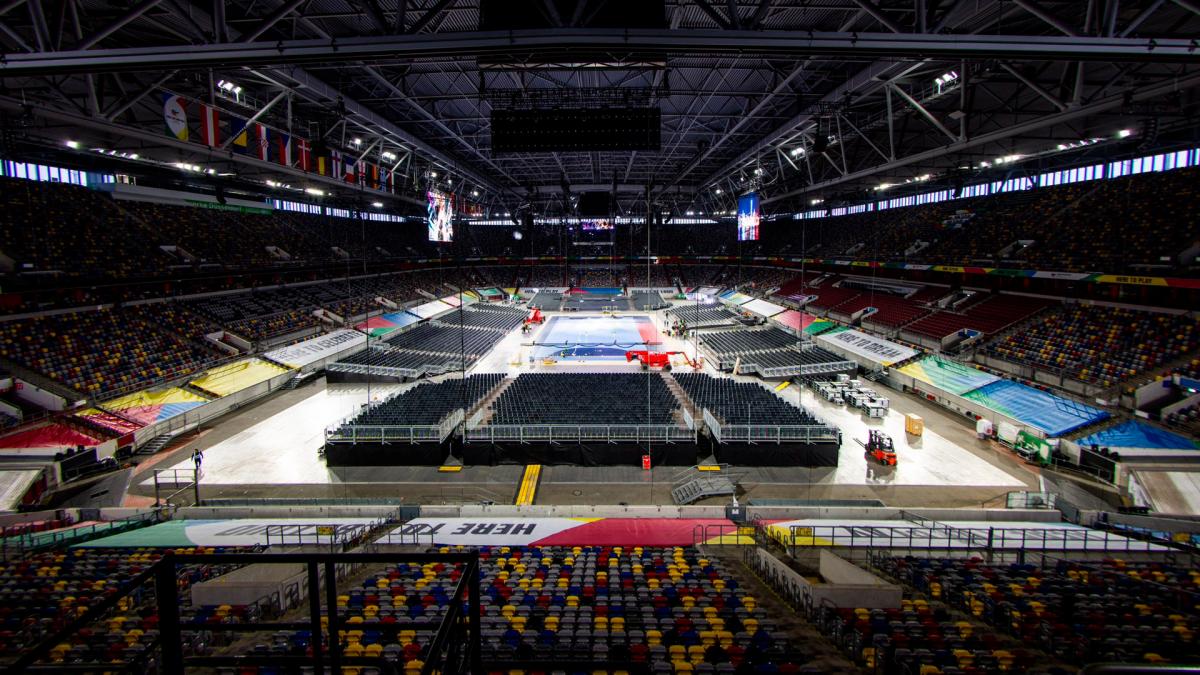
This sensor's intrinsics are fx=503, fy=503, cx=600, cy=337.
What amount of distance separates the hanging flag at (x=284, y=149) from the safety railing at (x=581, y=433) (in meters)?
12.2

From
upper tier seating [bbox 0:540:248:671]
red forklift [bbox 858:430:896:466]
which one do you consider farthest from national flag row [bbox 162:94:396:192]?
red forklift [bbox 858:430:896:466]

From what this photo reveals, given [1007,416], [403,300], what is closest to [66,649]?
[1007,416]

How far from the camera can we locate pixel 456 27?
1362cm

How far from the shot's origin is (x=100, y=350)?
20562 millimetres

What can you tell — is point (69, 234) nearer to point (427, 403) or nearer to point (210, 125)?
point (210, 125)

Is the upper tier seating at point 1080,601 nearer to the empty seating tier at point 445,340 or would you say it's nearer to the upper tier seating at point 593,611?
the upper tier seating at point 593,611

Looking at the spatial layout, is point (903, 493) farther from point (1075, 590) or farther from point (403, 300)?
point (403, 300)

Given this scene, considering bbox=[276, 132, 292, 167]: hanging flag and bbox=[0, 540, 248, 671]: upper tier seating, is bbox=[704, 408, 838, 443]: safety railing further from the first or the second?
bbox=[276, 132, 292, 167]: hanging flag

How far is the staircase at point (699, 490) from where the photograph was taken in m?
13.5

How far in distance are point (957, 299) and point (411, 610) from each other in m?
32.6

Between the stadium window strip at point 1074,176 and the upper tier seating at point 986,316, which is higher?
the stadium window strip at point 1074,176

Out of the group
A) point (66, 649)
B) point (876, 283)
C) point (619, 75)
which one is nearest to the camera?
point (66, 649)

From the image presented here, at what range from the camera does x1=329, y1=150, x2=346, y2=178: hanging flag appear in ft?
70.3

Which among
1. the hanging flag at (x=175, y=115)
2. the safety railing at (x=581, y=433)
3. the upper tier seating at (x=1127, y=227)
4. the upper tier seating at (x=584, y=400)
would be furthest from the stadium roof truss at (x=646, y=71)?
the safety railing at (x=581, y=433)
